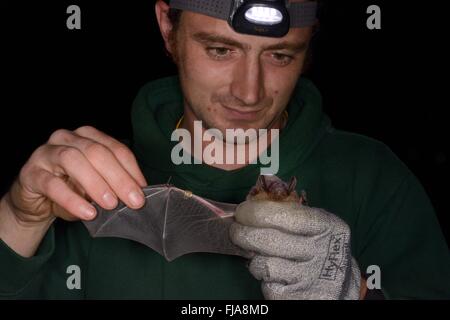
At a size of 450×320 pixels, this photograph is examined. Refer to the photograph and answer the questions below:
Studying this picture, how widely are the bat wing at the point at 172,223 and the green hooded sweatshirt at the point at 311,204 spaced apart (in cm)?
14

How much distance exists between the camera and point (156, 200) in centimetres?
224

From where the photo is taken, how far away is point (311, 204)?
8.20 ft

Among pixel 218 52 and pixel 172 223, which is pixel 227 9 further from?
pixel 172 223

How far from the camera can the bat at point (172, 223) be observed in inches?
86.0

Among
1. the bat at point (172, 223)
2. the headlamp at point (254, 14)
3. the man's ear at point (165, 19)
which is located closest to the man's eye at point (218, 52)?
the headlamp at point (254, 14)

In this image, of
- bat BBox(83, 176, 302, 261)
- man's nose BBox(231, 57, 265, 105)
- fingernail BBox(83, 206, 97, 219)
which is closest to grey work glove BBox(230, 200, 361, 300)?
bat BBox(83, 176, 302, 261)

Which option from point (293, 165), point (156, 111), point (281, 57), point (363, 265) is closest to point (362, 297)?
point (363, 265)

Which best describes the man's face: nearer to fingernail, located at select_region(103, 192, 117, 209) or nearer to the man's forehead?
the man's forehead

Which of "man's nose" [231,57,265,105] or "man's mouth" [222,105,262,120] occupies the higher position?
"man's nose" [231,57,265,105]

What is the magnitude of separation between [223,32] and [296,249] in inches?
33.3

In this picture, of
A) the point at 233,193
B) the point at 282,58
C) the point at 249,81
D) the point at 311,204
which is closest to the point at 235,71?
the point at 249,81

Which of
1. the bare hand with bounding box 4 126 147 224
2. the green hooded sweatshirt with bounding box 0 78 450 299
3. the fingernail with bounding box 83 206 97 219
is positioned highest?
the bare hand with bounding box 4 126 147 224

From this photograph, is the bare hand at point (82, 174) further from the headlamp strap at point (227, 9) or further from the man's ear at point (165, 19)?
the man's ear at point (165, 19)

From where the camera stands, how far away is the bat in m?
2.18
